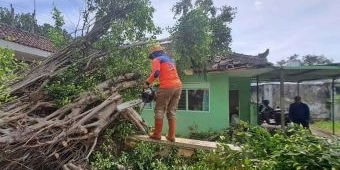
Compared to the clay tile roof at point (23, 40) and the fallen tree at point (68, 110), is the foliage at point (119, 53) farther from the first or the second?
the clay tile roof at point (23, 40)

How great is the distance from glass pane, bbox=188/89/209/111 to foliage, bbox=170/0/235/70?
2839 mm

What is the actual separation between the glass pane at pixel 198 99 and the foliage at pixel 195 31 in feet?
9.31

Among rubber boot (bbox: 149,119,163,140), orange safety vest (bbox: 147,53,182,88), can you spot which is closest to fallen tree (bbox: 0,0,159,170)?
rubber boot (bbox: 149,119,163,140)

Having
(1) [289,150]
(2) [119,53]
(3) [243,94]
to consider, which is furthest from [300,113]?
(1) [289,150]

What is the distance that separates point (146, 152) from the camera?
739 centimetres

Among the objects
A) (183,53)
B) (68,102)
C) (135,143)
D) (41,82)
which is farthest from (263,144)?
(183,53)

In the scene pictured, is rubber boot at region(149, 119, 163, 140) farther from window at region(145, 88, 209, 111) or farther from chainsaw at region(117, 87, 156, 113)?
window at region(145, 88, 209, 111)

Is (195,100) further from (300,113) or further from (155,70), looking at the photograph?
(155,70)

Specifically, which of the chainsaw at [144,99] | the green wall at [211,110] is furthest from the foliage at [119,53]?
the green wall at [211,110]

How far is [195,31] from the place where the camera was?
977 cm

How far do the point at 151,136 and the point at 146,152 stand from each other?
0.36 m

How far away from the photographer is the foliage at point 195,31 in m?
9.76

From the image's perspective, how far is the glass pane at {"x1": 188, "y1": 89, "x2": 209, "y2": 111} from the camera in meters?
14.2

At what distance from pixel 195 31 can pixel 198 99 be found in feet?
16.8
